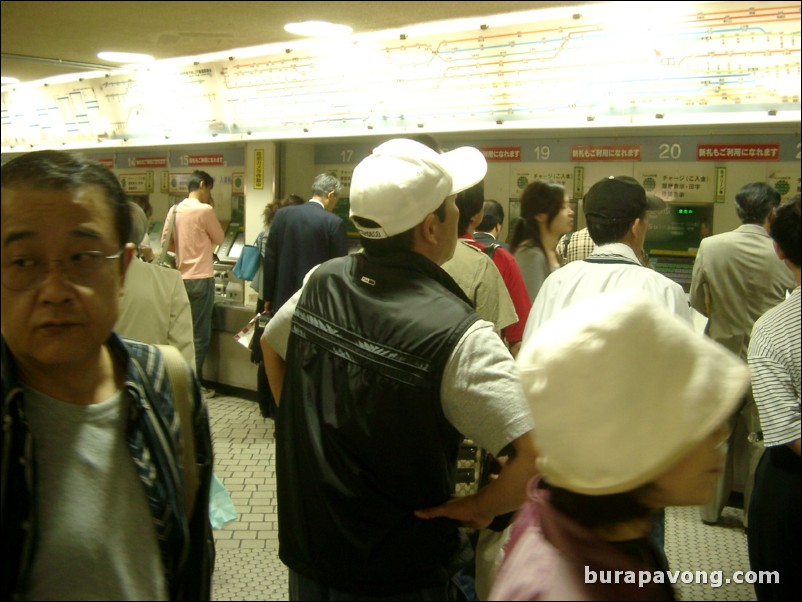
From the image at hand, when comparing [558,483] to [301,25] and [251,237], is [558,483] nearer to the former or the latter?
[301,25]

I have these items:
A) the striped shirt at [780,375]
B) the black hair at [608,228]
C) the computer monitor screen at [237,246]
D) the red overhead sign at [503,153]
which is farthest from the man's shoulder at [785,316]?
the computer monitor screen at [237,246]

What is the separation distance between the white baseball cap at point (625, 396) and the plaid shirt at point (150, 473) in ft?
1.86

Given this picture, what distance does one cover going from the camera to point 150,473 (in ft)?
3.69

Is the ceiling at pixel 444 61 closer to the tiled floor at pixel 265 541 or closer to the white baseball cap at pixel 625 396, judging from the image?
the white baseball cap at pixel 625 396

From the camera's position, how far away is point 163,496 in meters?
1.13

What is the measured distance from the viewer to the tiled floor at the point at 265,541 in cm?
330

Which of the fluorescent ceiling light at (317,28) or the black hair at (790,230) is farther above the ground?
the fluorescent ceiling light at (317,28)

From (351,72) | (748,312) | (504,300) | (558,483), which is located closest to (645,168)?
(748,312)

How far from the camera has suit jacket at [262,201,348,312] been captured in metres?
5.25

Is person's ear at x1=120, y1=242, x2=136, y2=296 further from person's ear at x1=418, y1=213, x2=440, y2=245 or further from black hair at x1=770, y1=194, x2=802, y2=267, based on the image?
black hair at x1=770, y1=194, x2=802, y2=267

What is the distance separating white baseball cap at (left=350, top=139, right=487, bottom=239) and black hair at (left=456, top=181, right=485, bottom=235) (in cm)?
117

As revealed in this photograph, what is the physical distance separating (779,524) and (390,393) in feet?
3.82

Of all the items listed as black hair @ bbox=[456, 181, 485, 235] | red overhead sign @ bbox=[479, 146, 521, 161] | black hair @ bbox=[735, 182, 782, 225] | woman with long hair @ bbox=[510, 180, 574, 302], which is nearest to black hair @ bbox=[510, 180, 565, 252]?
woman with long hair @ bbox=[510, 180, 574, 302]

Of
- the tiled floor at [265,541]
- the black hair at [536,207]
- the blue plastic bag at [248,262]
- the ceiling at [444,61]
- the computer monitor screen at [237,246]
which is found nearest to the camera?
the ceiling at [444,61]
